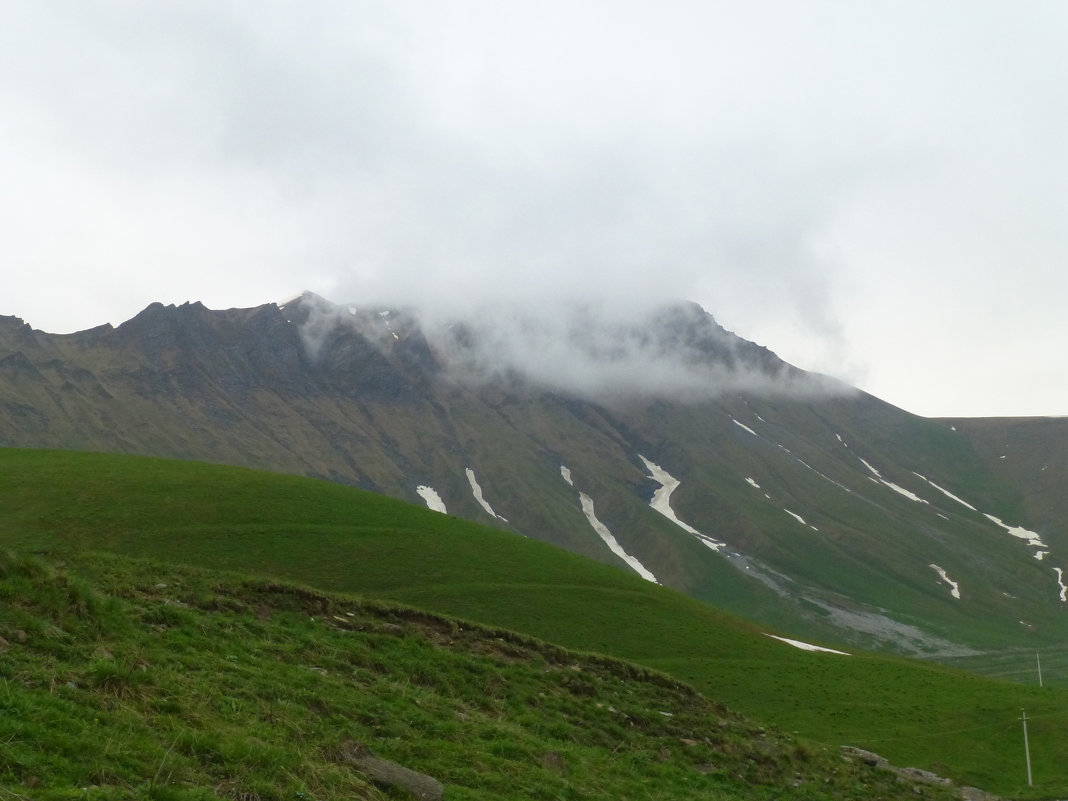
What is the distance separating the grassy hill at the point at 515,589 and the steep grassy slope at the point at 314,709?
13426 millimetres

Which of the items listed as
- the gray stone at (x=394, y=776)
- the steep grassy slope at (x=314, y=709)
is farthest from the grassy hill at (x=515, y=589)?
the gray stone at (x=394, y=776)

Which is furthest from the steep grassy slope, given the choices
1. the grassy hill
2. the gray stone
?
the grassy hill

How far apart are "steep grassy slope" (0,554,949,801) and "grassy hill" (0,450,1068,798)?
13.4 metres

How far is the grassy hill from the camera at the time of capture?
1839 inches

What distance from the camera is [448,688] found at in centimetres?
2747

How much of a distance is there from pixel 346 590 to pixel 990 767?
3661cm

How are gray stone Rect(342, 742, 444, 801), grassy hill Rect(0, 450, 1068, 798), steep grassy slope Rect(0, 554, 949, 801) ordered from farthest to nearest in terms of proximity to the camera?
grassy hill Rect(0, 450, 1068, 798) → gray stone Rect(342, 742, 444, 801) → steep grassy slope Rect(0, 554, 949, 801)

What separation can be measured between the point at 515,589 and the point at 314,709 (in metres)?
38.0

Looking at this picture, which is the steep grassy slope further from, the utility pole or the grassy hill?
the utility pole

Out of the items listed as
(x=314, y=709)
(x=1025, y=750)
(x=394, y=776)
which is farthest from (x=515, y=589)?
(x=394, y=776)

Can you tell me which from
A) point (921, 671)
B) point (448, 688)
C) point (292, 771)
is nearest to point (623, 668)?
point (448, 688)

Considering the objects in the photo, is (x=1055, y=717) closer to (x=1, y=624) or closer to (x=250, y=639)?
(x=250, y=639)

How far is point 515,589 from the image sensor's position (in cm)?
5747

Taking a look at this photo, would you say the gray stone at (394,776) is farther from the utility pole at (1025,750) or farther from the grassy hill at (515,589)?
the utility pole at (1025,750)
